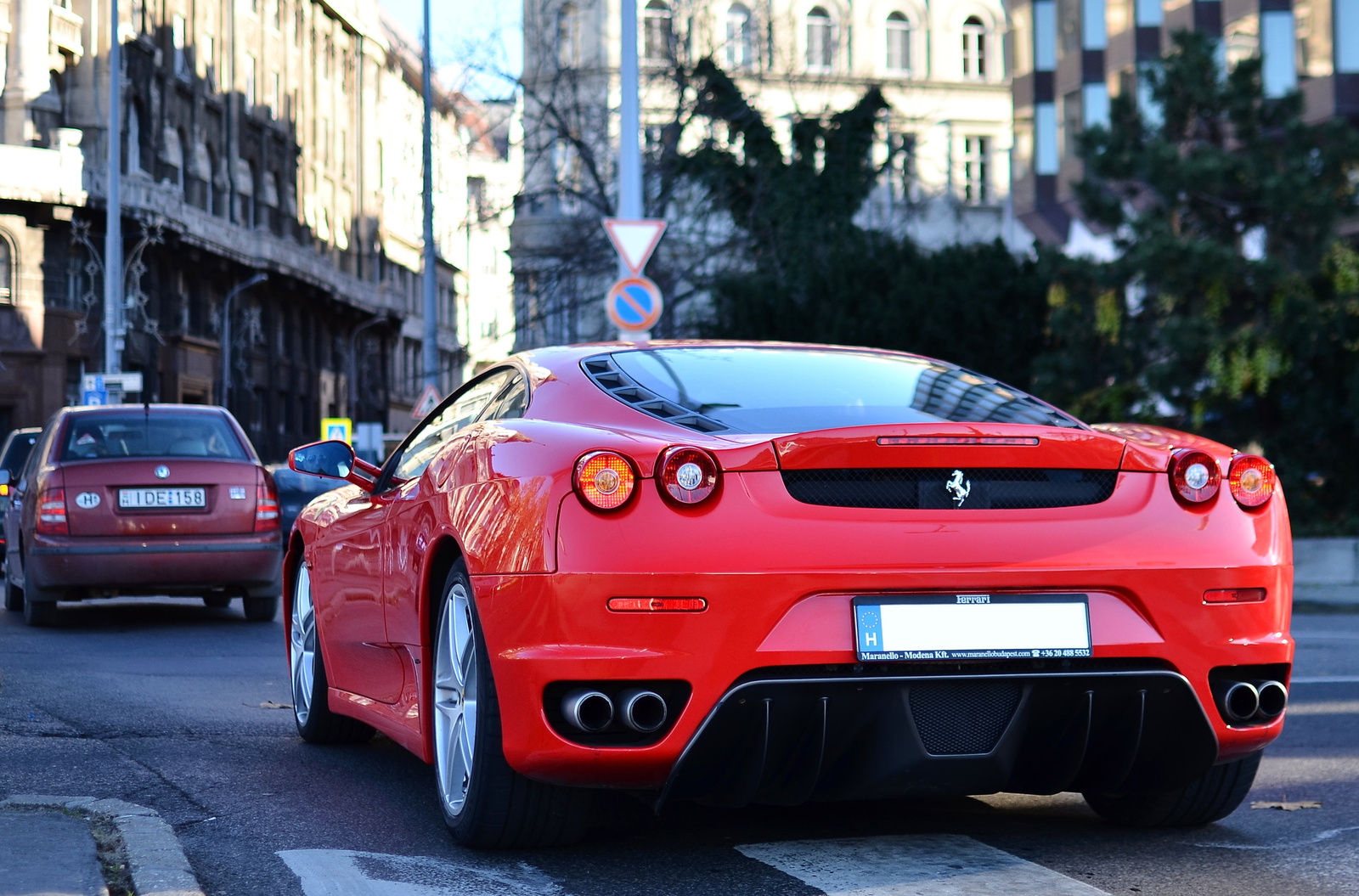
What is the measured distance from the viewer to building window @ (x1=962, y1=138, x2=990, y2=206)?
202ft

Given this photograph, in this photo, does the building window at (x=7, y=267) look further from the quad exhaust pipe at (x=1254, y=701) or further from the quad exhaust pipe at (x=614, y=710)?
the quad exhaust pipe at (x=1254, y=701)

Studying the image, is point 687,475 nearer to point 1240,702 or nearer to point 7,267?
point 1240,702

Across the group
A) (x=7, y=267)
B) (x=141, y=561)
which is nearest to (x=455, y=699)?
(x=141, y=561)

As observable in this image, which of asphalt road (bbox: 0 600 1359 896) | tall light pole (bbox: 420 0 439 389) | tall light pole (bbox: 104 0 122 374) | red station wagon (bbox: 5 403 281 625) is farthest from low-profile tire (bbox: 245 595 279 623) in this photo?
tall light pole (bbox: 104 0 122 374)

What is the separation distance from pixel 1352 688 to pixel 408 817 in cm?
539

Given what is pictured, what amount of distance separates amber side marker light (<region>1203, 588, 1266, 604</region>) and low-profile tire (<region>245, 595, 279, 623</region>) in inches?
377

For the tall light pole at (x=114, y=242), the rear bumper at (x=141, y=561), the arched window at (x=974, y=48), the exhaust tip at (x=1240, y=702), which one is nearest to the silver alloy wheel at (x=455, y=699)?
the exhaust tip at (x=1240, y=702)

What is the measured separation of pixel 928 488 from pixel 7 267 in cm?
4506

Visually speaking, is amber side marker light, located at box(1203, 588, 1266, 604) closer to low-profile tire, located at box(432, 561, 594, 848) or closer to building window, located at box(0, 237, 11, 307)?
low-profile tire, located at box(432, 561, 594, 848)

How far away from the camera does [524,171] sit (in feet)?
99.3

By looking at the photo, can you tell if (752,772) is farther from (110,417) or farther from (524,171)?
(524,171)

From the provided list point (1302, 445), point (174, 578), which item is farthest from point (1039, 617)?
point (1302, 445)

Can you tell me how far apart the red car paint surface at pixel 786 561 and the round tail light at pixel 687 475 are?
0.09ft

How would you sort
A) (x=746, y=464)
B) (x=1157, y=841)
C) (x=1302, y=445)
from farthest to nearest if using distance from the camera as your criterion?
(x=1302, y=445), (x=1157, y=841), (x=746, y=464)
